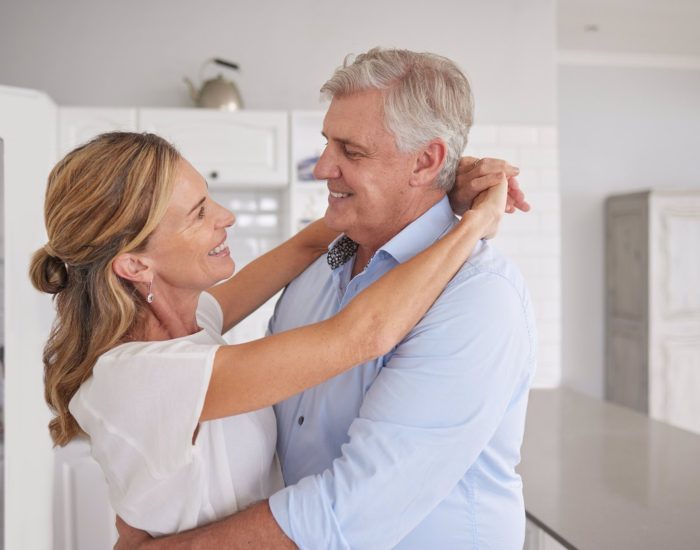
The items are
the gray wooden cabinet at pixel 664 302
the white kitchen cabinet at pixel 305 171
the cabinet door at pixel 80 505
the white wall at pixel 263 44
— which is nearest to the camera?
the cabinet door at pixel 80 505

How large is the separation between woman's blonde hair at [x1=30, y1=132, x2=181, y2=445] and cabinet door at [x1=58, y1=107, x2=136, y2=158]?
256 centimetres

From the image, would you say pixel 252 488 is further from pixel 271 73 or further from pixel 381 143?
pixel 271 73

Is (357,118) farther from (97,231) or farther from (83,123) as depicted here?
(83,123)

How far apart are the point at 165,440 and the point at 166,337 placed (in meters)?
0.28

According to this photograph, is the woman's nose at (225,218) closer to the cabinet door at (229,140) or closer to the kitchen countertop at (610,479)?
the kitchen countertop at (610,479)

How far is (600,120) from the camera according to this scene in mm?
6035

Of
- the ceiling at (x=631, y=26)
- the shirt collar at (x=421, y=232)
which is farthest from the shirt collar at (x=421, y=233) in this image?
the ceiling at (x=631, y=26)

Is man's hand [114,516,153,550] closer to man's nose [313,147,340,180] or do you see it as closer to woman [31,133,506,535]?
woman [31,133,506,535]

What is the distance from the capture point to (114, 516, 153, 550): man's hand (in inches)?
48.1

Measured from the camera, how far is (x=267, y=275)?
5.41 ft

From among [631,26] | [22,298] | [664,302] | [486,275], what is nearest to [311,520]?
[486,275]

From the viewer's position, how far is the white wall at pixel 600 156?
5988 mm

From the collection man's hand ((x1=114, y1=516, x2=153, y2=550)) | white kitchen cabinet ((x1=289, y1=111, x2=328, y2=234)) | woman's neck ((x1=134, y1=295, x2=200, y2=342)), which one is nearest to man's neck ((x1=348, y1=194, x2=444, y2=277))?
woman's neck ((x1=134, y1=295, x2=200, y2=342))

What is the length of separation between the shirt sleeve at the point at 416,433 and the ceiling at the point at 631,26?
4.12m
